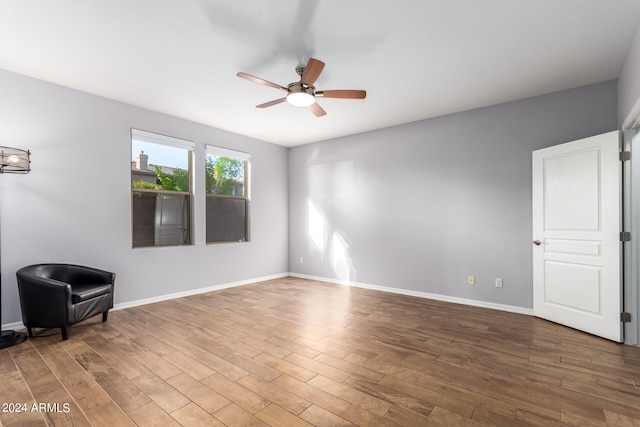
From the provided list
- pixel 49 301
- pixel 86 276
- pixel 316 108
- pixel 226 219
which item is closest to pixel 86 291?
pixel 49 301

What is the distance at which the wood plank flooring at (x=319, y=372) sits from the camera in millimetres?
1899

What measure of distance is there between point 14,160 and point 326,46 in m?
3.42

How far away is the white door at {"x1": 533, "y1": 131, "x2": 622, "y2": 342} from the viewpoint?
3.10 metres

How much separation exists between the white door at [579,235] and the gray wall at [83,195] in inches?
189

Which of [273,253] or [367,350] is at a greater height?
[273,253]

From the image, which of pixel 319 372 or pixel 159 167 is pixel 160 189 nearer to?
pixel 159 167

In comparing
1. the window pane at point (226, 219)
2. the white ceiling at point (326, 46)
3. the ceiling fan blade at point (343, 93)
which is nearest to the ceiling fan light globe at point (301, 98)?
the ceiling fan blade at point (343, 93)

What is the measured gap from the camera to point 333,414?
6.23ft

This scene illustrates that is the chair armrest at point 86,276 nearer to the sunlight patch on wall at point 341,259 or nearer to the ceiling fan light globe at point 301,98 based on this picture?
the ceiling fan light globe at point 301,98

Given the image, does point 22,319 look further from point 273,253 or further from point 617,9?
point 617,9

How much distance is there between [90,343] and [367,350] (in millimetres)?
2705

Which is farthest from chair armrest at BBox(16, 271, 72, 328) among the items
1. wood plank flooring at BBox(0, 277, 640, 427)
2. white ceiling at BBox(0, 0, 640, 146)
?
white ceiling at BBox(0, 0, 640, 146)

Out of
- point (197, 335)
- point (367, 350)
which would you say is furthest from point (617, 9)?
point (197, 335)

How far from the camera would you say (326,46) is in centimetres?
284
